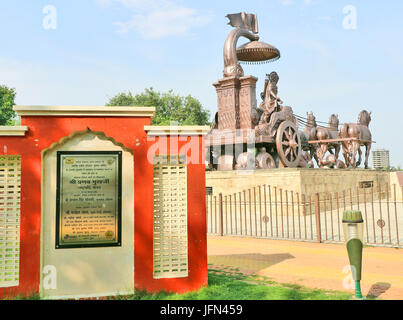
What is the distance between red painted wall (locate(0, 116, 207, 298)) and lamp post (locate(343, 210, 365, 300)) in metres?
2.05

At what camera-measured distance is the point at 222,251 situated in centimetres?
848

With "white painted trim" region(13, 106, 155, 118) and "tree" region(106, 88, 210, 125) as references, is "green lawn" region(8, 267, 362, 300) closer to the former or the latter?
"white painted trim" region(13, 106, 155, 118)

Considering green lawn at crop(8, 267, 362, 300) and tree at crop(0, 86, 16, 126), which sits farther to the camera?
tree at crop(0, 86, 16, 126)

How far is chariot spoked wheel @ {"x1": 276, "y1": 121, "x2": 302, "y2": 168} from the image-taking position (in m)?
17.7

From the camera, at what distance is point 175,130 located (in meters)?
5.00

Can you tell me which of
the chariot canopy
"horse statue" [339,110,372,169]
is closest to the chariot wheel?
"horse statue" [339,110,372,169]

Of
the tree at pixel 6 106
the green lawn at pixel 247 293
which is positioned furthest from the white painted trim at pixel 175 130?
the tree at pixel 6 106

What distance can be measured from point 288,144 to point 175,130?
564 inches

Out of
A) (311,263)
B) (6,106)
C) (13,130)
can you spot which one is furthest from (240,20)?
(6,106)

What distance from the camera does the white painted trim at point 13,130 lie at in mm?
4559

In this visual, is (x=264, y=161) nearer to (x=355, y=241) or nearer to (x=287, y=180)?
(x=287, y=180)

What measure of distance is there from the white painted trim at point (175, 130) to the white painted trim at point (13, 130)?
66.6 inches

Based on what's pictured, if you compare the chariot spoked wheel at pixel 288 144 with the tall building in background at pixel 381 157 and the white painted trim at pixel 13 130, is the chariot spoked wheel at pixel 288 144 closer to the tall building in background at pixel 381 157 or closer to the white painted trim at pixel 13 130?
the white painted trim at pixel 13 130

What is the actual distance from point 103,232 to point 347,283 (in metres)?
3.96
